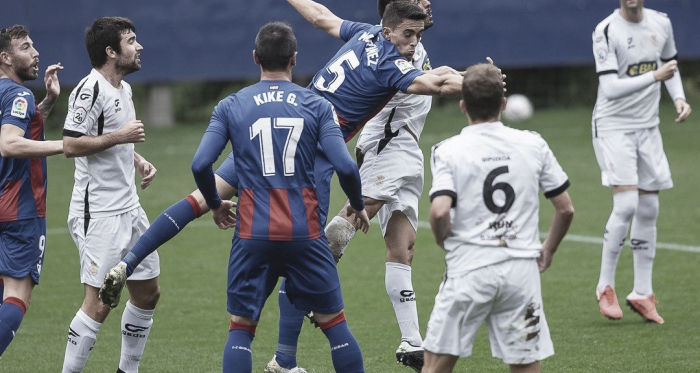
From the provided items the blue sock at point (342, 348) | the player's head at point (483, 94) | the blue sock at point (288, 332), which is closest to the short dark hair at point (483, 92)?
the player's head at point (483, 94)

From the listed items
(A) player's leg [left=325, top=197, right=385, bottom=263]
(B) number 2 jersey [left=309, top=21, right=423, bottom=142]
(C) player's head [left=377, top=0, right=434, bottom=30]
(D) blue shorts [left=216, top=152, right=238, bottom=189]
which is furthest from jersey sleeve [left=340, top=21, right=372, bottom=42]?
(D) blue shorts [left=216, top=152, right=238, bottom=189]

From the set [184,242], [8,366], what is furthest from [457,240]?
[184,242]

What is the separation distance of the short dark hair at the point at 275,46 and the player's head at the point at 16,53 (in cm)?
183

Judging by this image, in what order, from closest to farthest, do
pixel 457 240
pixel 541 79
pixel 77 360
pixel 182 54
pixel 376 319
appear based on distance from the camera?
pixel 457 240
pixel 77 360
pixel 376 319
pixel 182 54
pixel 541 79

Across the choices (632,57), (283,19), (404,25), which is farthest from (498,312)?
(283,19)

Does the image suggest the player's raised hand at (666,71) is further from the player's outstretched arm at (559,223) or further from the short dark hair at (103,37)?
the short dark hair at (103,37)

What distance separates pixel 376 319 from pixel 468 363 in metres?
1.52

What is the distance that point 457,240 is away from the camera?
4.65 m

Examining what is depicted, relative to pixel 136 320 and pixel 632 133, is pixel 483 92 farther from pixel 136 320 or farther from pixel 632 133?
pixel 632 133

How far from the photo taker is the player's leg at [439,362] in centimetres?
468

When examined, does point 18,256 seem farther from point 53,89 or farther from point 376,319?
point 376,319

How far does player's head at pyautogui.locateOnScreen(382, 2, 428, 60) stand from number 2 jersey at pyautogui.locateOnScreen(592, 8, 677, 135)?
2.16m

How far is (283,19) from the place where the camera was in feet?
64.5

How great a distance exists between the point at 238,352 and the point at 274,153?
3.52ft
